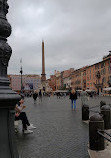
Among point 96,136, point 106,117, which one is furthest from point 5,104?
point 106,117

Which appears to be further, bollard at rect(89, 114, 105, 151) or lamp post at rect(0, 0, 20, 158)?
bollard at rect(89, 114, 105, 151)

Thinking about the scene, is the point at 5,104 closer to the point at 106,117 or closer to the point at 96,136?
the point at 96,136

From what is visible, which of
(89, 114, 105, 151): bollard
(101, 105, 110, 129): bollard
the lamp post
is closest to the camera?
the lamp post

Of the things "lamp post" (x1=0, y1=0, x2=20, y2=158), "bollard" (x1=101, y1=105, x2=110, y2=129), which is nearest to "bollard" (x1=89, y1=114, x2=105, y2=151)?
"lamp post" (x1=0, y1=0, x2=20, y2=158)

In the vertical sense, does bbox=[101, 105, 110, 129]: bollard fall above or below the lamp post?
below

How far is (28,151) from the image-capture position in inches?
214

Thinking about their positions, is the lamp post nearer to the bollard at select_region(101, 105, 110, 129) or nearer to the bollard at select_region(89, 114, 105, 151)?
the bollard at select_region(89, 114, 105, 151)

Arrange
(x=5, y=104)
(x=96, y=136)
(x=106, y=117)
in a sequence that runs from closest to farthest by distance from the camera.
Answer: (x=5, y=104) → (x=96, y=136) → (x=106, y=117)

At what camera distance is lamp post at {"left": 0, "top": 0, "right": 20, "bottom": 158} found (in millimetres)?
3059

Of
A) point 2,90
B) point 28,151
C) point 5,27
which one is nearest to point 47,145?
point 28,151

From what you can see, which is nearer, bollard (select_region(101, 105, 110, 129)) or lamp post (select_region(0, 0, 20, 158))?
lamp post (select_region(0, 0, 20, 158))

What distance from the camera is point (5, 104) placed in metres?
3.01

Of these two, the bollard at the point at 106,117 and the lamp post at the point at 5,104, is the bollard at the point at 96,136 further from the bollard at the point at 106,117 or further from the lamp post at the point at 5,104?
the bollard at the point at 106,117

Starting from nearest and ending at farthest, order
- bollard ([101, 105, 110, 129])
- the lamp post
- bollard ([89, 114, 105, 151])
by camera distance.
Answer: the lamp post < bollard ([89, 114, 105, 151]) < bollard ([101, 105, 110, 129])
